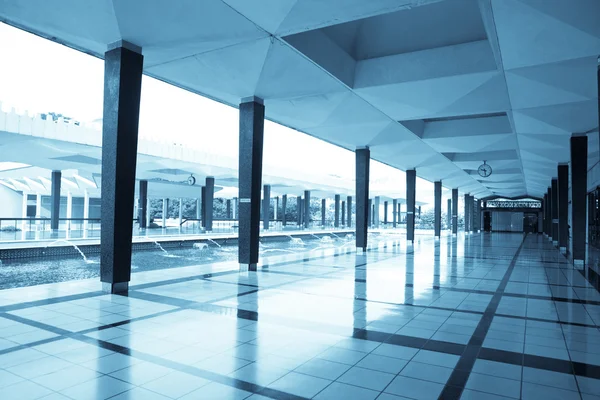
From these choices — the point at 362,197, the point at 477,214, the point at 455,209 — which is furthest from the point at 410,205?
the point at 477,214

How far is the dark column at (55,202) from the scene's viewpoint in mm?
23203

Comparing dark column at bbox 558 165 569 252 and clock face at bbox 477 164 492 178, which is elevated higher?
clock face at bbox 477 164 492 178

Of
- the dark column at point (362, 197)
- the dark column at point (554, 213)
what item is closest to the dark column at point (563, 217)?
the dark column at point (554, 213)

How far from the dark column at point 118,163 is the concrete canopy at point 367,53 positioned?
443mm

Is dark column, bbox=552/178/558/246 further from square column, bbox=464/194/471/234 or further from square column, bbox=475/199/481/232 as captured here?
square column, bbox=475/199/481/232

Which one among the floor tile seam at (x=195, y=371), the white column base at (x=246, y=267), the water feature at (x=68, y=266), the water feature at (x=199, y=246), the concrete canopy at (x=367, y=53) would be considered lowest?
the water feature at (x=68, y=266)

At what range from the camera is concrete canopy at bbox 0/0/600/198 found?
5848 millimetres

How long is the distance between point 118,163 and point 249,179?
136 inches

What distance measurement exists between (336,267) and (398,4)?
6.37 metres

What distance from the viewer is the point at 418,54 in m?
8.55

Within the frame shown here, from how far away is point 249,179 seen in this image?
31.8 ft

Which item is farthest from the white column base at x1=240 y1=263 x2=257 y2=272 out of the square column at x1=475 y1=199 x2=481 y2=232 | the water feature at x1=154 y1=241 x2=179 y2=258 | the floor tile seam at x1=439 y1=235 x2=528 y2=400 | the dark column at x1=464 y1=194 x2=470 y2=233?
the square column at x1=475 y1=199 x2=481 y2=232

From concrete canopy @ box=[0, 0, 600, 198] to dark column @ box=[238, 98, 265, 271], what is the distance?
467 millimetres

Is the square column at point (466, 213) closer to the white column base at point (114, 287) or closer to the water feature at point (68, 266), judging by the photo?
the water feature at point (68, 266)
